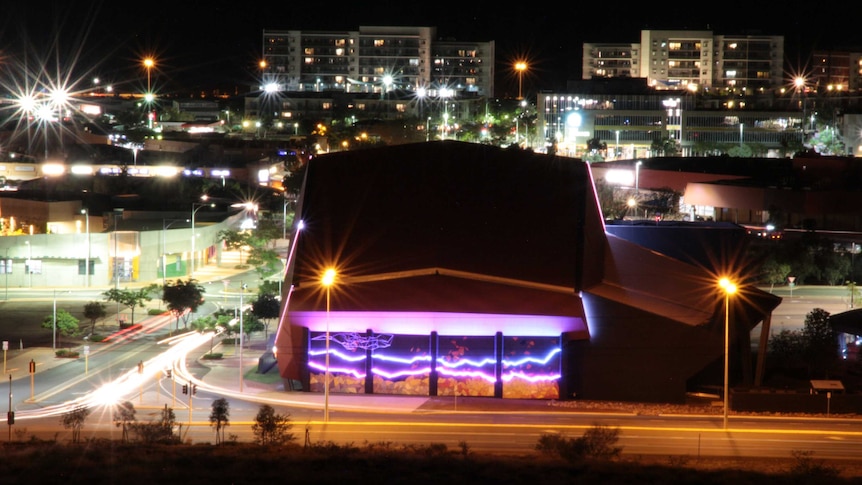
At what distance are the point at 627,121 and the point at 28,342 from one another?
245ft

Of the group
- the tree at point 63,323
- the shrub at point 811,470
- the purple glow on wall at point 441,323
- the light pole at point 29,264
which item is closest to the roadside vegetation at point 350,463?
the shrub at point 811,470

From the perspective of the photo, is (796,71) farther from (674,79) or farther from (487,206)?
(487,206)

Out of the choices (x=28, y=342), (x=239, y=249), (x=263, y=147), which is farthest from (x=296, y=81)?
(x=28, y=342)

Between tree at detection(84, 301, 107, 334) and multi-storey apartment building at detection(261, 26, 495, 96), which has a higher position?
multi-storey apartment building at detection(261, 26, 495, 96)

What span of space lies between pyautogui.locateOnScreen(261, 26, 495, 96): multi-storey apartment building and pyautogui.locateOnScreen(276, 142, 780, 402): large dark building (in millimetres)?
108498

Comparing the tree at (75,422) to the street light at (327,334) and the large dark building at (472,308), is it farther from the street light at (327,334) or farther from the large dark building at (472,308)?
the large dark building at (472,308)

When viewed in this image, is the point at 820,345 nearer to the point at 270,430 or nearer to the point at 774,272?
the point at 774,272

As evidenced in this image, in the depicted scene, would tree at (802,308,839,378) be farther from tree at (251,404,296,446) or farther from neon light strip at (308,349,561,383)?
tree at (251,404,296,446)

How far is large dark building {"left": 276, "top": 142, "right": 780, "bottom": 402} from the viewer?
31906 millimetres

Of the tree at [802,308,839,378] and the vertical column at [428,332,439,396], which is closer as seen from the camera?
the vertical column at [428,332,439,396]

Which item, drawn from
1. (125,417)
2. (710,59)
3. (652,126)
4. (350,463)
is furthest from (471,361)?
(710,59)

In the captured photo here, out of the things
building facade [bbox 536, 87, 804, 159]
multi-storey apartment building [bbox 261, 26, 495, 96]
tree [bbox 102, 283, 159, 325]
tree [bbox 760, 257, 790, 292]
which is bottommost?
tree [bbox 102, 283, 159, 325]

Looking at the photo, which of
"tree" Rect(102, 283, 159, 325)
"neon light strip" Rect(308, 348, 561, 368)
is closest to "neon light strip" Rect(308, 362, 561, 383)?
"neon light strip" Rect(308, 348, 561, 368)

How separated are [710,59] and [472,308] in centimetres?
12179
